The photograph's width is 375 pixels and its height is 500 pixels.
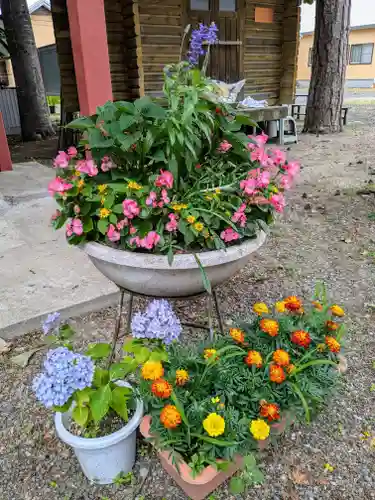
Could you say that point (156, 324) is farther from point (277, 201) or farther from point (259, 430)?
point (277, 201)

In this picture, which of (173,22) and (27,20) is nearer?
(173,22)

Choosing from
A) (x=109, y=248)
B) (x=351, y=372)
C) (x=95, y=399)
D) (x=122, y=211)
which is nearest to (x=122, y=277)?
(x=109, y=248)

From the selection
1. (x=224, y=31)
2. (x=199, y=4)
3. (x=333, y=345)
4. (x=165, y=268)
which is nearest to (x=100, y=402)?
(x=165, y=268)

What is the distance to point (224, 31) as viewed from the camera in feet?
23.4

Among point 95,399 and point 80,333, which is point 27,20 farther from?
point 95,399

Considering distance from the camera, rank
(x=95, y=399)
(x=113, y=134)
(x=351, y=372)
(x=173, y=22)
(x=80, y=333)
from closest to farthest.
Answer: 1. (x=95, y=399)
2. (x=113, y=134)
3. (x=351, y=372)
4. (x=80, y=333)
5. (x=173, y=22)

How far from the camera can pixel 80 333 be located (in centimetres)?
201

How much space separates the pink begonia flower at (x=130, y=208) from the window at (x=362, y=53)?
25983 mm

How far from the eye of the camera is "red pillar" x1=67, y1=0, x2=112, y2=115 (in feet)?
9.89

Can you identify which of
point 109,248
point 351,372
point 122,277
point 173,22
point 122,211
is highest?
point 173,22

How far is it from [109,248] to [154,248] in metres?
0.15

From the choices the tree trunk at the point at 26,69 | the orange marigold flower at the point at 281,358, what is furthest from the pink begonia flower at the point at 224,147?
the tree trunk at the point at 26,69

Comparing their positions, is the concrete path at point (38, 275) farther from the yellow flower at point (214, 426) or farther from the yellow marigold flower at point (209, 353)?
the yellow flower at point (214, 426)

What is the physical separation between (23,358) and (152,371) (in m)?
0.94
